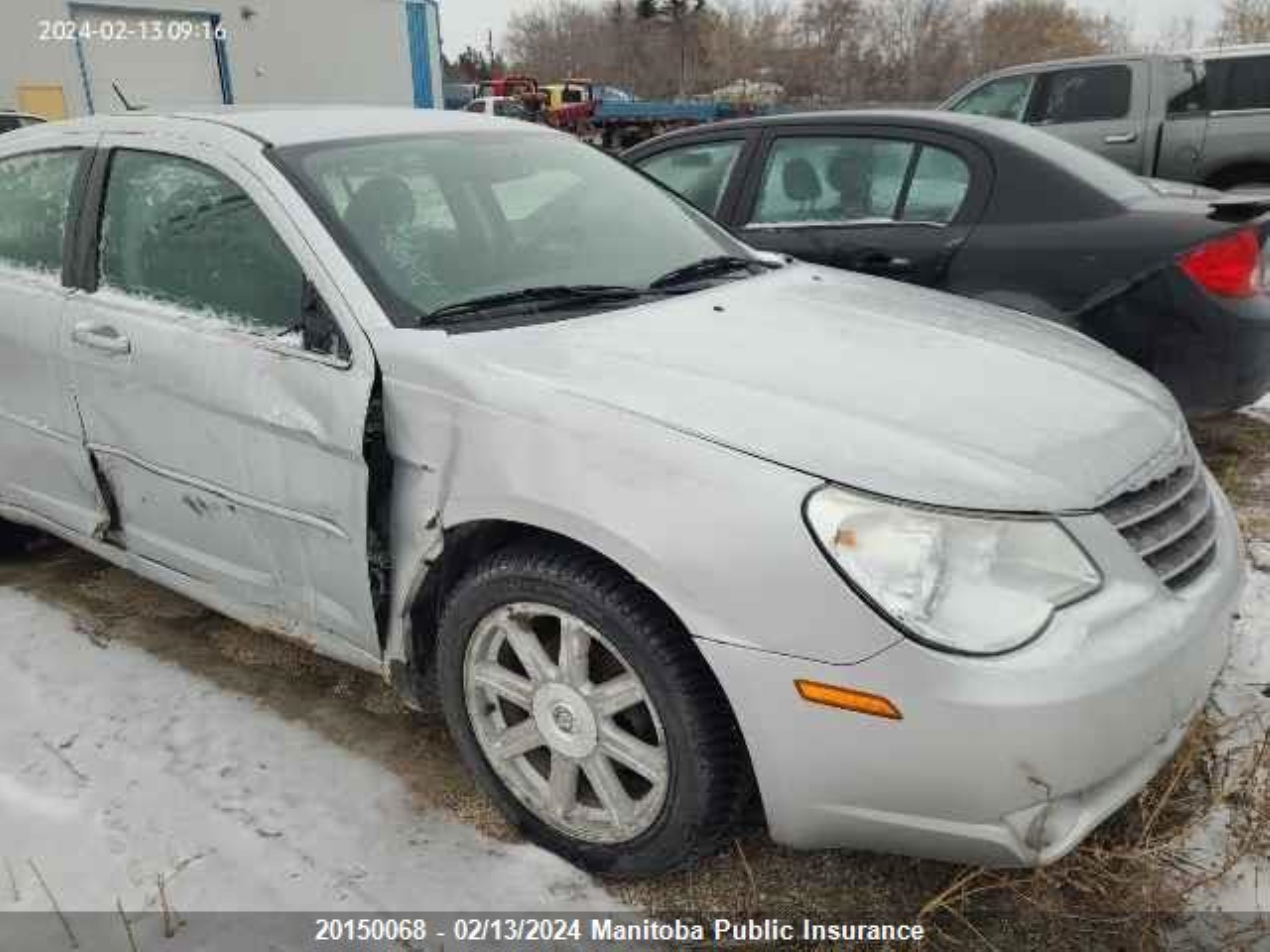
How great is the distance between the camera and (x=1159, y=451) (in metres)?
2.08

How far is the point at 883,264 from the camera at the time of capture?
162 inches

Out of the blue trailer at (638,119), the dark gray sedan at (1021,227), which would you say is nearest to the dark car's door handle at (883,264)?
the dark gray sedan at (1021,227)

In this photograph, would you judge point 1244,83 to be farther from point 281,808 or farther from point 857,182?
point 281,808

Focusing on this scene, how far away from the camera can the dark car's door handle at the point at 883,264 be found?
4.09 meters

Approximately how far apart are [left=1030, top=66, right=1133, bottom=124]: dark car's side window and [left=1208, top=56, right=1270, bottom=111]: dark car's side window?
0.66 m

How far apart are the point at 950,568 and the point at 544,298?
1191mm

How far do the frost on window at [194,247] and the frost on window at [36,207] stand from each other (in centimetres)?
24

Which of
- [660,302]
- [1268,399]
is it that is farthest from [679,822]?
[1268,399]

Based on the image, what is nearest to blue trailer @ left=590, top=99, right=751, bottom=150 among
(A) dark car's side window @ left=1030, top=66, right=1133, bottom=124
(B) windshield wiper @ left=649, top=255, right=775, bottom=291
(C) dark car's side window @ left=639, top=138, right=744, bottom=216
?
(A) dark car's side window @ left=1030, top=66, right=1133, bottom=124

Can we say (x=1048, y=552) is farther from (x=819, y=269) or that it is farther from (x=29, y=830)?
(x=29, y=830)

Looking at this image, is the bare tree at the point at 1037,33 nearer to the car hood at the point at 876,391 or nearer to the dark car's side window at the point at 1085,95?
the dark car's side window at the point at 1085,95

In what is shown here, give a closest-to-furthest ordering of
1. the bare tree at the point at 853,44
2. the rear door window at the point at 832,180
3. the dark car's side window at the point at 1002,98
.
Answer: the rear door window at the point at 832,180, the dark car's side window at the point at 1002,98, the bare tree at the point at 853,44

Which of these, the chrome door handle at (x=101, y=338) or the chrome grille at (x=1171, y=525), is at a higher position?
the chrome door handle at (x=101, y=338)

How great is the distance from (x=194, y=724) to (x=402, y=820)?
2.44ft
